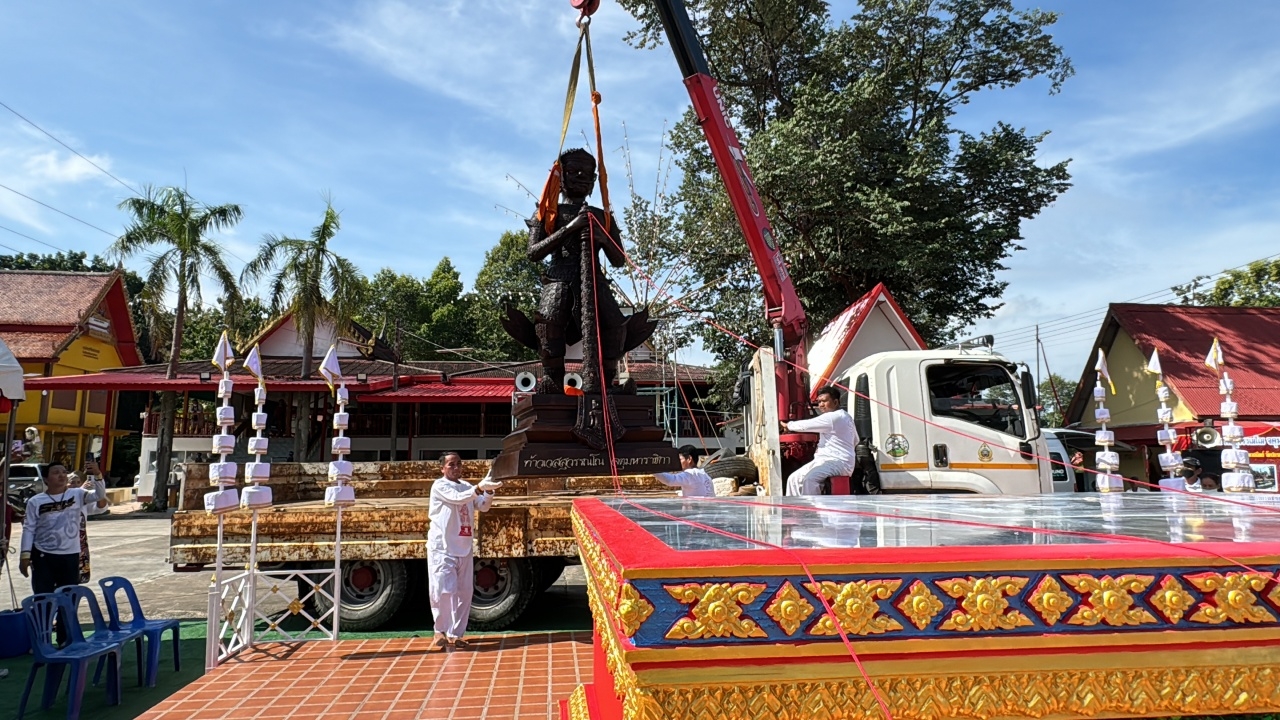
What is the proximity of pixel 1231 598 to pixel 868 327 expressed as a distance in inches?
354

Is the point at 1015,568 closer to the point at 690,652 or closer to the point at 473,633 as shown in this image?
the point at 690,652

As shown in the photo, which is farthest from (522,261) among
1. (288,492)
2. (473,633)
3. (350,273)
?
(473,633)

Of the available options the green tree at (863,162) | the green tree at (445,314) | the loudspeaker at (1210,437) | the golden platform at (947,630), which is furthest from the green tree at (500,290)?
the golden platform at (947,630)

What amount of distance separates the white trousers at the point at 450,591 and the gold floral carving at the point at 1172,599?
4.80 metres

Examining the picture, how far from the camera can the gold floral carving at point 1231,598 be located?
5.05 ft

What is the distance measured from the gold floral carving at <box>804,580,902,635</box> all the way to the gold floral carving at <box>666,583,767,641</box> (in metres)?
0.13

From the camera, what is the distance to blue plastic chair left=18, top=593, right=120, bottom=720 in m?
4.33

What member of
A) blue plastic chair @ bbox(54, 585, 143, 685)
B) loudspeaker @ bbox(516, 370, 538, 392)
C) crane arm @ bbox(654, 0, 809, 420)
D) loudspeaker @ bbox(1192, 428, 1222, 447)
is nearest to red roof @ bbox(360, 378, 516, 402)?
crane arm @ bbox(654, 0, 809, 420)

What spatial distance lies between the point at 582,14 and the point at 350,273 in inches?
594

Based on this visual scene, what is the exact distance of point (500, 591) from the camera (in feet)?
21.1

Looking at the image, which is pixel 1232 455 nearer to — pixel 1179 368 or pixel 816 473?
pixel 816 473

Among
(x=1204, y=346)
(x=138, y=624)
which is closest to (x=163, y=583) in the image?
(x=138, y=624)

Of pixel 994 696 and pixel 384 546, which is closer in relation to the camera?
pixel 994 696

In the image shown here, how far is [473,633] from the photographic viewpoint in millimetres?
6234
